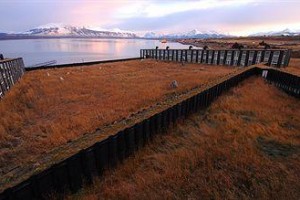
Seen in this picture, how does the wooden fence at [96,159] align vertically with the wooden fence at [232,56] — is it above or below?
above

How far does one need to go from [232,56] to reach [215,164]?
26.8 meters

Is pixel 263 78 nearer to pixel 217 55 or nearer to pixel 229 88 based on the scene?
pixel 229 88

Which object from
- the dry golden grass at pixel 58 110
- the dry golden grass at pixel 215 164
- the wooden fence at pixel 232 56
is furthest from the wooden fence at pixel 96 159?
the wooden fence at pixel 232 56

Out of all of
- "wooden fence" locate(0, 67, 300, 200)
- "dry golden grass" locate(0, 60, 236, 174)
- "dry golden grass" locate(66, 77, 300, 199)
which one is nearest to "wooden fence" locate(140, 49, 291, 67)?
"dry golden grass" locate(0, 60, 236, 174)

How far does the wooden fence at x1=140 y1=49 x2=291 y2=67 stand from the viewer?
2483 cm

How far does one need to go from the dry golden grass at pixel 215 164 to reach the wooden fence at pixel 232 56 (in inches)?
753

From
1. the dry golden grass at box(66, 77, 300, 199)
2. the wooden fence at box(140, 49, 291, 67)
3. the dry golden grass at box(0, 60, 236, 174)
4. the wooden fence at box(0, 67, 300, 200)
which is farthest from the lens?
the wooden fence at box(140, 49, 291, 67)

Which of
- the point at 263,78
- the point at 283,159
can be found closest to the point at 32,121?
the point at 283,159

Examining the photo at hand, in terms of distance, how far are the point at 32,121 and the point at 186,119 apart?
7471 millimetres

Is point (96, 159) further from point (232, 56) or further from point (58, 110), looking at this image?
point (232, 56)

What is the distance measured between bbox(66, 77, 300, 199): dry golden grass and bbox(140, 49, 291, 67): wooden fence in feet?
62.8

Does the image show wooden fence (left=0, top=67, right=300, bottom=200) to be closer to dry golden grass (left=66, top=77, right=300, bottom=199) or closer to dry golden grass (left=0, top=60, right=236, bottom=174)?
dry golden grass (left=66, top=77, right=300, bottom=199)

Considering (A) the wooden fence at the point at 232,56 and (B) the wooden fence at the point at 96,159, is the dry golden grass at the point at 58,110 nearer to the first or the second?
(B) the wooden fence at the point at 96,159

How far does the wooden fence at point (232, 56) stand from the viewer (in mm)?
24828
